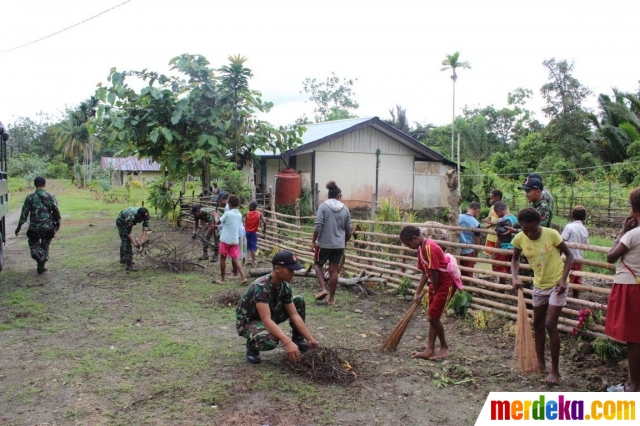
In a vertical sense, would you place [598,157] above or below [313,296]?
above

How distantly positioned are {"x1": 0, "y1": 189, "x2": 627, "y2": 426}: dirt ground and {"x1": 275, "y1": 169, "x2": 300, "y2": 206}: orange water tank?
8974 mm

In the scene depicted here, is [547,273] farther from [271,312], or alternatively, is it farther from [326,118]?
[326,118]

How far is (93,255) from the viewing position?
1024 centimetres

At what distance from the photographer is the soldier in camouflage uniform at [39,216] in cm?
771

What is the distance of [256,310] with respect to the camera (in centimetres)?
438

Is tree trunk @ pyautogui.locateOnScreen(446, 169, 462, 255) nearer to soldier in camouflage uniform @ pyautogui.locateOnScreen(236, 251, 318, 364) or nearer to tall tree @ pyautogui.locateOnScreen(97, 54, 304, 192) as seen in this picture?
soldier in camouflage uniform @ pyautogui.locateOnScreen(236, 251, 318, 364)

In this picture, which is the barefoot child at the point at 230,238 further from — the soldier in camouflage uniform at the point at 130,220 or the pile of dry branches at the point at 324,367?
the pile of dry branches at the point at 324,367

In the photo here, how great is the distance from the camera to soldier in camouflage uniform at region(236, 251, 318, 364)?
13.4ft

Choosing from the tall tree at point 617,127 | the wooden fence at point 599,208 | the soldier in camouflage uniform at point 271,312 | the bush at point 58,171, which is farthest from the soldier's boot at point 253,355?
the bush at point 58,171

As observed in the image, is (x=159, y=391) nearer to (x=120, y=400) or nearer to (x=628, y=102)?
(x=120, y=400)

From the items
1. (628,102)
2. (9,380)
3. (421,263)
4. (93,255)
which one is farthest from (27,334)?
(628,102)

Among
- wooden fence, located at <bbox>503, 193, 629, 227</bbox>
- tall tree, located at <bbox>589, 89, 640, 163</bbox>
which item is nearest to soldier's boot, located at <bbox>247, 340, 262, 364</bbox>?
wooden fence, located at <bbox>503, 193, 629, 227</bbox>

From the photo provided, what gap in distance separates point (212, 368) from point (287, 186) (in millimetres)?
11767

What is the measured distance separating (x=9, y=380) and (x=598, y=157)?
85.8 feet
